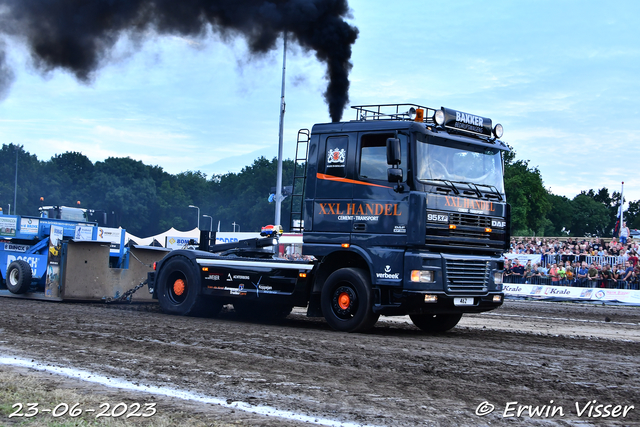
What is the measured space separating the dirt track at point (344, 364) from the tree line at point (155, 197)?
76545mm

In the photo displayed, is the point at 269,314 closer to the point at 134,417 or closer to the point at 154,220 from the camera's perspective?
the point at 134,417

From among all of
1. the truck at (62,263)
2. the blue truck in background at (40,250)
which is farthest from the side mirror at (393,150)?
the blue truck in background at (40,250)

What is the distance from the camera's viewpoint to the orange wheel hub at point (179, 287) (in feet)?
43.0

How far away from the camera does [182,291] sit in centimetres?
1310

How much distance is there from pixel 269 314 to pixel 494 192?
5.14 metres

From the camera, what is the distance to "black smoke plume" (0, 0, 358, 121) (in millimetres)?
14305

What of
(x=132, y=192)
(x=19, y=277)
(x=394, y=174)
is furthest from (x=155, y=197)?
(x=394, y=174)

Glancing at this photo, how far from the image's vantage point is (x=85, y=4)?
1433 cm

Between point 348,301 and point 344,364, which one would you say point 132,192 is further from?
point 344,364

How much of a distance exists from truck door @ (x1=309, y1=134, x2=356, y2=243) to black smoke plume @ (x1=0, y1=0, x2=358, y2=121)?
417cm

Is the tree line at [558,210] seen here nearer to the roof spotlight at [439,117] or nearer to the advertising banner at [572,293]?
the advertising banner at [572,293]

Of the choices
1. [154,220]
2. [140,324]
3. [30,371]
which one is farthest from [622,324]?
[154,220]

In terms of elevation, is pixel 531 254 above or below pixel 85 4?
below

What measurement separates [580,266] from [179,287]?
16.1 m
